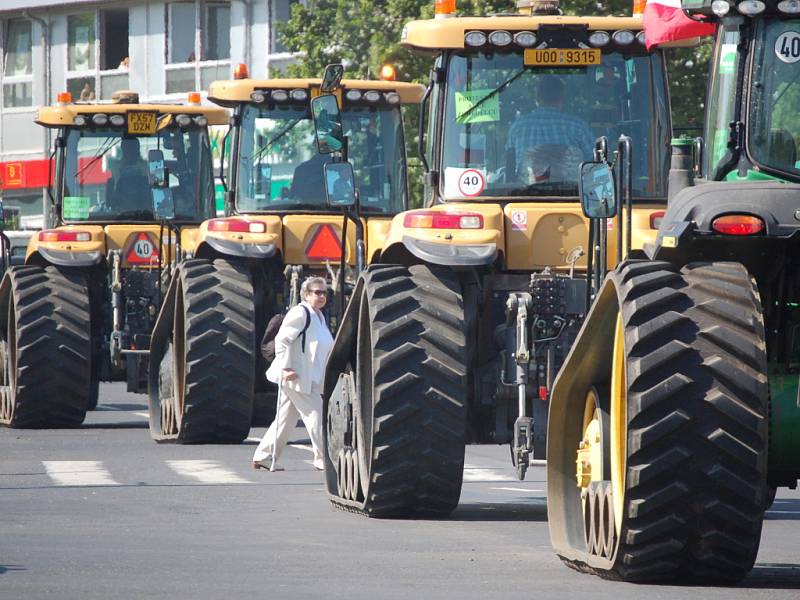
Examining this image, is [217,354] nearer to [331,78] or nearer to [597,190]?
[331,78]

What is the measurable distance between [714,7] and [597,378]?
1742mm

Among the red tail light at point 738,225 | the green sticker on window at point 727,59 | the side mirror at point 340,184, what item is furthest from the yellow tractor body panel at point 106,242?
the red tail light at point 738,225

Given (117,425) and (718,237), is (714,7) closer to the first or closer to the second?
(718,237)

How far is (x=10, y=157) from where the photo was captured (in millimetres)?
57562

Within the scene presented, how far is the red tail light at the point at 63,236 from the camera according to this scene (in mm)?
21797

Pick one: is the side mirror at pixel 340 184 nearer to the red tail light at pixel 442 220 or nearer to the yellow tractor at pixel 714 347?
the red tail light at pixel 442 220

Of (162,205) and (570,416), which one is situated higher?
(162,205)

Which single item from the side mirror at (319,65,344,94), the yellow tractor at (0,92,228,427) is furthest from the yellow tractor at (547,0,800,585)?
the yellow tractor at (0,92,228,427)

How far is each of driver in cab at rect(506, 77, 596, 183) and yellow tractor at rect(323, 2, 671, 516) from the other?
0.4 inches

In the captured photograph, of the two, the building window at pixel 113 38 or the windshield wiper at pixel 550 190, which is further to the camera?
the building window at pixel 113 38

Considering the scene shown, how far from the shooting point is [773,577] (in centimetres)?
970

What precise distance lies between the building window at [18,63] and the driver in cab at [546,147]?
44228 mm

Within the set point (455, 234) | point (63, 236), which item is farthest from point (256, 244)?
point (455, 234)

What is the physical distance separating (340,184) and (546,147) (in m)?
1.36
